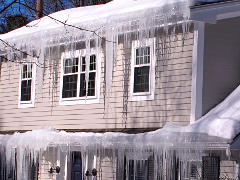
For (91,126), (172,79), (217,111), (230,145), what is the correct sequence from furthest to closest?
(91,126) < (172,79) < (217,111) < (230,145)

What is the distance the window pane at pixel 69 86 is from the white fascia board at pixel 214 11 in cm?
566

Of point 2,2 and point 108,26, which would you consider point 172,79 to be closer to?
point 108,26

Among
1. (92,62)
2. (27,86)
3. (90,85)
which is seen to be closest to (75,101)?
(90,85)

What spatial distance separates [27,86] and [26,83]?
0.13 meters

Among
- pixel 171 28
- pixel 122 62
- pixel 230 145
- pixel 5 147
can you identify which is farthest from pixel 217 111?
pixel 5 147

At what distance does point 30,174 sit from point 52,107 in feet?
7.87

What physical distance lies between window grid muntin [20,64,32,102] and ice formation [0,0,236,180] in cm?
41

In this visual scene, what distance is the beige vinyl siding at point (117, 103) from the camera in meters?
15.6

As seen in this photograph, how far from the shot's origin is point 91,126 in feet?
59.1

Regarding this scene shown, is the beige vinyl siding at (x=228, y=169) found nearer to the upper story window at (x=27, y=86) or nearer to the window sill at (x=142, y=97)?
the window sill at (x=142, y=97)

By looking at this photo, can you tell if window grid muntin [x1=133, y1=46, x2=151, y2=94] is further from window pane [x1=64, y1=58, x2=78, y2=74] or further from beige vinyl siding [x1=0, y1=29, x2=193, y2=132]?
window pane [x1=64, y1=58, x2=78, y2=74]

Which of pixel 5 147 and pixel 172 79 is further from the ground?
pixel 172 79

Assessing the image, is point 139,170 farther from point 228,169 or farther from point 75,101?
point 75,101

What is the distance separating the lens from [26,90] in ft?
67.1
